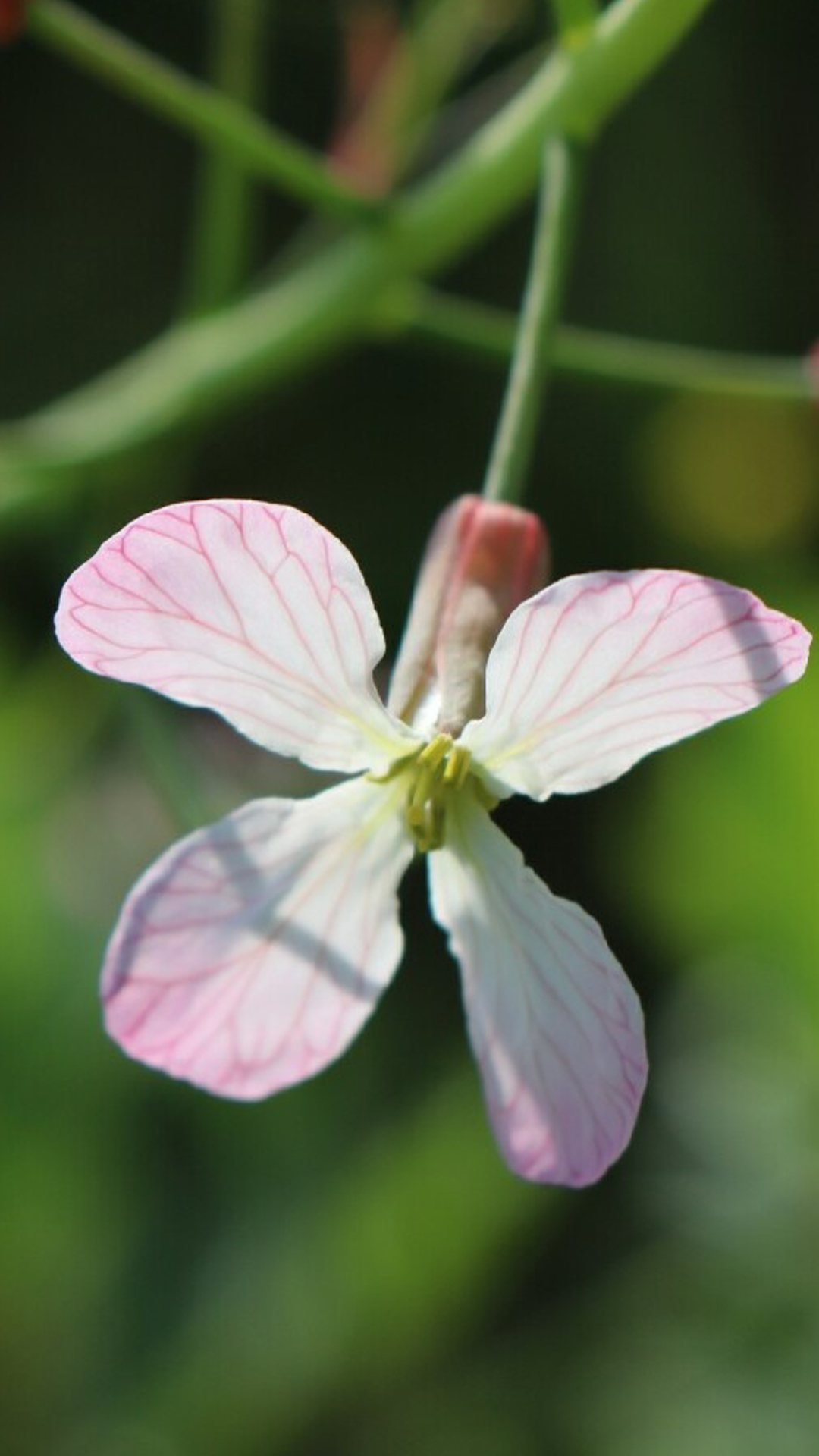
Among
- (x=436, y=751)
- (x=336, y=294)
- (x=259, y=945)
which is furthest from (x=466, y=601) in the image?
(x=336, y=294)

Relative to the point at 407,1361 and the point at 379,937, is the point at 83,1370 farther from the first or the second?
the point at 379,937

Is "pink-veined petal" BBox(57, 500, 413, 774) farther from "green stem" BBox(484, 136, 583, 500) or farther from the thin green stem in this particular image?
the thin green stem

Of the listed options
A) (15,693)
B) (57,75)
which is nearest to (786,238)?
(57,75)

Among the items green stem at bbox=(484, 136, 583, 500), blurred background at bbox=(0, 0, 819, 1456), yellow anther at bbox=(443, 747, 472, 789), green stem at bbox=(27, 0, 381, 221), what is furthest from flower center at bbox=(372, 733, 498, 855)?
green stem at bbox=(27, 0, 381, 221)

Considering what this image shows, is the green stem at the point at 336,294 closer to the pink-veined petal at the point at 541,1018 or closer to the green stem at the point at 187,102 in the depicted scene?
the green stem at the point at 187,102

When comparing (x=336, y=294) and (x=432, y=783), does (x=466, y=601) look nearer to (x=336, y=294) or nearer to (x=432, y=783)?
(x=432, y=783)
